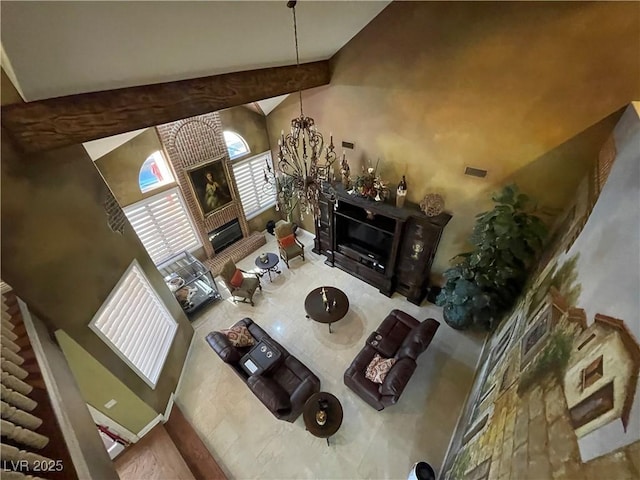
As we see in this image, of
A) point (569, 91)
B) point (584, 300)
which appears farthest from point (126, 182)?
point (569, 91)

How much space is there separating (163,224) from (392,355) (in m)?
5.09

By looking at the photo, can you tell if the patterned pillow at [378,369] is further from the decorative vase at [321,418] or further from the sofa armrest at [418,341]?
the decorative vase at [321,418]

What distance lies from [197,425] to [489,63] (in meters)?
6.60

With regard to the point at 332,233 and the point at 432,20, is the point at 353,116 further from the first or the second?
the point at 332,233

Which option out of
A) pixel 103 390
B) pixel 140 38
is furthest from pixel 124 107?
pixel 103 390

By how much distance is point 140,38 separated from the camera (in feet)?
7.37

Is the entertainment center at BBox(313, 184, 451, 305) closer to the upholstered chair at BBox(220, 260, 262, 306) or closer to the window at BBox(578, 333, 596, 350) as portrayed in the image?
the upholstered chair at BBox(220, 260, 262, 306)

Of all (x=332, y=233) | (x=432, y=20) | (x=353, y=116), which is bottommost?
(x=332, y=233)

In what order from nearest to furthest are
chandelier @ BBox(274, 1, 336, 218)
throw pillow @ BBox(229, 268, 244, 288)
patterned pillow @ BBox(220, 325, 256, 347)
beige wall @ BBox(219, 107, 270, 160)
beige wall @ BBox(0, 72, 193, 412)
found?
beige wall @ BBox(0, 72, 193, 412)
chandelier @ BBox(274, 1, 336, 218)
patterned pillow @ BBox(220, 325, 256, 347)
throw pillow @ BBox(229, 268, 244, 288)
beige wall @ BBox(219, 107, 270, 160)

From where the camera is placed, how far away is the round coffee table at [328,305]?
16.3 ft

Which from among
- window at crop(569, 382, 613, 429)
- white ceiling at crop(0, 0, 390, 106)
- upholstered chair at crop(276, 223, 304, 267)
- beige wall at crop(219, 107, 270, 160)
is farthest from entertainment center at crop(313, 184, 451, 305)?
window at crop(569, 382, 613, 429)

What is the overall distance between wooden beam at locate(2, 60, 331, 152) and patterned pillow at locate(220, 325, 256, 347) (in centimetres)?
326

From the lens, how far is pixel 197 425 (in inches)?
166

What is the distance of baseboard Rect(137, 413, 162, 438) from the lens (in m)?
4.04
